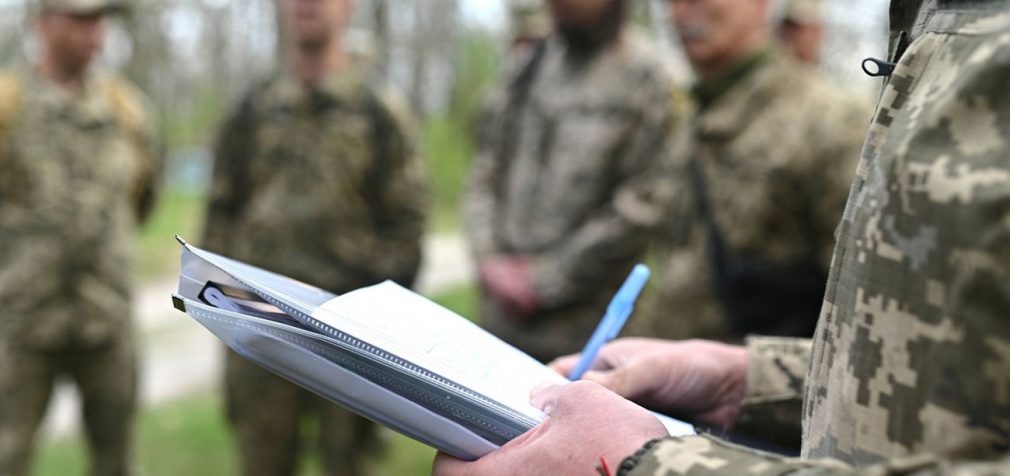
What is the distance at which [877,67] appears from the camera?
1054mm

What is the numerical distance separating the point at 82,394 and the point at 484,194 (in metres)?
1.86

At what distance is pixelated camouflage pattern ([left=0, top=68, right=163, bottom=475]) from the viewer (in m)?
4.00

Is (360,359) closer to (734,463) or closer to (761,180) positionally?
(734,463)

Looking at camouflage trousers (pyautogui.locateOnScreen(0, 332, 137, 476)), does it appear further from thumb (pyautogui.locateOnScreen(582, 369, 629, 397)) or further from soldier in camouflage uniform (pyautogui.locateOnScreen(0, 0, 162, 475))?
thumb (pyautogui.locateOnScreen(582, 369, 629, 397))

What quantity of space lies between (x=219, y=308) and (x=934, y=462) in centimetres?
68

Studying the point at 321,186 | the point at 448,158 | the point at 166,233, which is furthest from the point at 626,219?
the point at 448,158

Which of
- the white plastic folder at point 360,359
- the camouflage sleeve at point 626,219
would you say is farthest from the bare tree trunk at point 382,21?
the white plastic folder at point 360,359

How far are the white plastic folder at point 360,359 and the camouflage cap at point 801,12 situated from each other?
18.7ft

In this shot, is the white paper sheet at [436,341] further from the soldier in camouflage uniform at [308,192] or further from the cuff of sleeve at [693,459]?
the soldier in camouflage uniform at [308,192]

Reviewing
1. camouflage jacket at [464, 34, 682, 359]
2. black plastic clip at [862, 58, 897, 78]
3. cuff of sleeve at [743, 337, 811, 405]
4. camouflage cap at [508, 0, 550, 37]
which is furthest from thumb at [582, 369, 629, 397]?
camouflage cap at [508, 0, 550, 37]

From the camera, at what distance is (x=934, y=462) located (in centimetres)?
80

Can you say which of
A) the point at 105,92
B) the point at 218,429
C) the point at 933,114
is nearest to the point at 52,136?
the point at 105,92

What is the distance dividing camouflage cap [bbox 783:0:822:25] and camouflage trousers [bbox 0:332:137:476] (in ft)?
14.0

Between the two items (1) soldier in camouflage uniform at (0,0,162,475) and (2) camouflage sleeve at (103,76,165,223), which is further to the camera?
(2) camouflage sleeve at (103,76,165,223)
